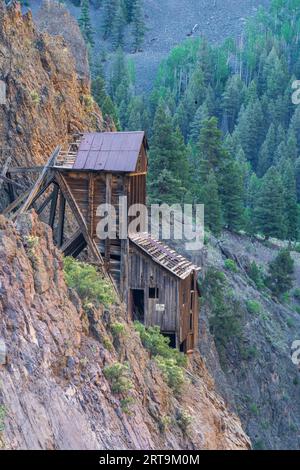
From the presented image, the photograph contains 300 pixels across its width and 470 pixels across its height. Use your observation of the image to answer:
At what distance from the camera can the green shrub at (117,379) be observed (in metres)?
18.8

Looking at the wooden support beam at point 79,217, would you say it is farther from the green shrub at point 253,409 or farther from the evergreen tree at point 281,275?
the evergreen tree at point 281,275

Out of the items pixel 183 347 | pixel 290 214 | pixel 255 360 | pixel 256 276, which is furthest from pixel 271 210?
pixel 183 347

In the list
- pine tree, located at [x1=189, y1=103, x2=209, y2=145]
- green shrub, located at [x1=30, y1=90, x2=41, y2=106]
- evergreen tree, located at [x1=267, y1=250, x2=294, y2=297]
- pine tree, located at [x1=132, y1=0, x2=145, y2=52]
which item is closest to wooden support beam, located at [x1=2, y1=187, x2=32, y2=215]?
green shrub, located at [x1=30, y1=90, x2=41, y2=106]

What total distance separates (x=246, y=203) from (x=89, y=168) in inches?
1838

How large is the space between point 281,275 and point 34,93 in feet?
70.0

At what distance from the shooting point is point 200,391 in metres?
25.4

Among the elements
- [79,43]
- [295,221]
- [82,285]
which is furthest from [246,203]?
[82,285]

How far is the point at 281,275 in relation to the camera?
47.2 metres

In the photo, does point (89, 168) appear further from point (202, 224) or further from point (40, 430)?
point (202, 224)

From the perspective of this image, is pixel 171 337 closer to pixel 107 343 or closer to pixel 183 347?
pixel 183 347

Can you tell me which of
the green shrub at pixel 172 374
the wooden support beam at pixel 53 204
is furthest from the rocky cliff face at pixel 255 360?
the green shrub at pixel 172 374

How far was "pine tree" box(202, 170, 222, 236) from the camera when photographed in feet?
164

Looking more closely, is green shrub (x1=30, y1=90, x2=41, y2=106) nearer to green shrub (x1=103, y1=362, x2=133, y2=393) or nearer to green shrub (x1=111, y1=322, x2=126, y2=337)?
green shrub (x1=111, y1=322, x2=126, y2=337)

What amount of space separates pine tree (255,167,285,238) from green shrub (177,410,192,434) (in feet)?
121
